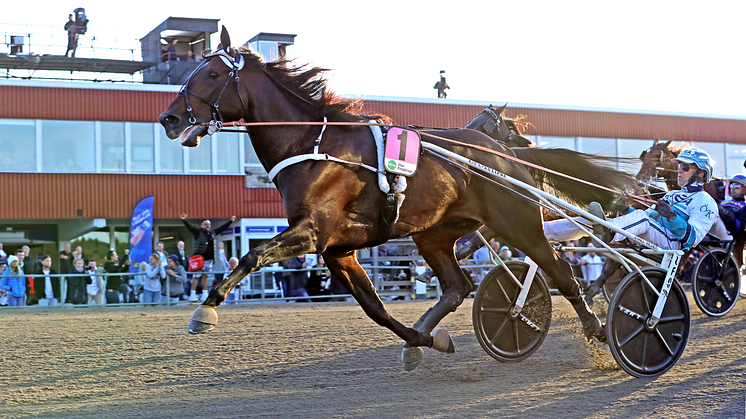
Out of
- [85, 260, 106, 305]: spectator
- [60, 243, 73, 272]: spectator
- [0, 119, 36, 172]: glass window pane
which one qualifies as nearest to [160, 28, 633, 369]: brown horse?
[85, 260, 106, 305]: spectator

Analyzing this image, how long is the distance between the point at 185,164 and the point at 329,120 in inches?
606

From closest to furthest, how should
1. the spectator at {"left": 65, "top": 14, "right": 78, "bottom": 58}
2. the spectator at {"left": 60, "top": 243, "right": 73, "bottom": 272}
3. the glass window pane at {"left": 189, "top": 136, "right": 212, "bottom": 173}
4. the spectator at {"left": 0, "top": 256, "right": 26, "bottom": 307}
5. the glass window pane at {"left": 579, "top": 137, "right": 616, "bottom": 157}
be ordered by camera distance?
the spectator at {"left": 0, "top": 256, "right": 26, "bottom": 307}, the spectator at {"left": 60, "top": 243, "right": 73, "bottom": 272}, the spectator at {"left": 65, "top": 14, "right": 78, "bottom": 58}, the glass window pane at {"left": 189, "top": 136, "right": 212, "bottom": 173}, the glass window pane at {"left": 579, "top": 137, "right": 616, "bottom": 157}

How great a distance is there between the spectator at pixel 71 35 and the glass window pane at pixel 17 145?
2107 millimetres

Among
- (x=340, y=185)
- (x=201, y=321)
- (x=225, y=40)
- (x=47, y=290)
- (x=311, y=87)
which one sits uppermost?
(x=225, y=40)

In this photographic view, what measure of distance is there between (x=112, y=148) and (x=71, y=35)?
2.96m

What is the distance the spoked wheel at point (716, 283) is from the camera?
8.99 meters

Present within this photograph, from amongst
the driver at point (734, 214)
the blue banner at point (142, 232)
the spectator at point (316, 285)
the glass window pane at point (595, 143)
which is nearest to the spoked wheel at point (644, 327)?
the driver at point (734, 214)

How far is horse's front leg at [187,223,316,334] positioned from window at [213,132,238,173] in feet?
52.8

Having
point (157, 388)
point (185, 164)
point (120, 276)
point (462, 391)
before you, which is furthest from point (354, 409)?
point (185, 164)

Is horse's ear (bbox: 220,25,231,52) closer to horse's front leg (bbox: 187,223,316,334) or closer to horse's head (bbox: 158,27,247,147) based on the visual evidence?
horse's head (bbox: 158,27,247,147)

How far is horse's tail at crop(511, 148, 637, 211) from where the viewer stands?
6199mm

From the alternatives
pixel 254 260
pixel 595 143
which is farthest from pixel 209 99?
pixel 595 143

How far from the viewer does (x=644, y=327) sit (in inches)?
215

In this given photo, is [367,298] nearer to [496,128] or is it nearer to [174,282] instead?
[496,128]
